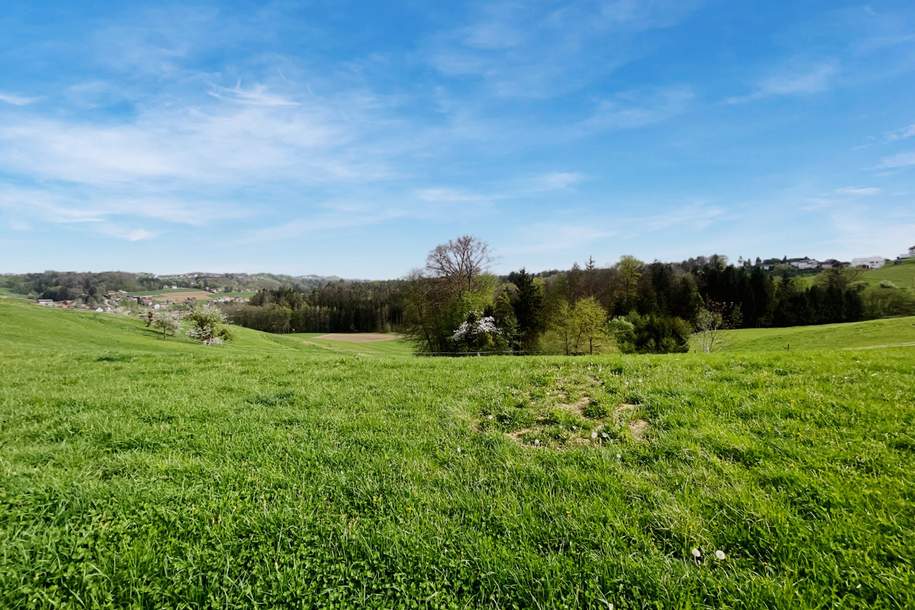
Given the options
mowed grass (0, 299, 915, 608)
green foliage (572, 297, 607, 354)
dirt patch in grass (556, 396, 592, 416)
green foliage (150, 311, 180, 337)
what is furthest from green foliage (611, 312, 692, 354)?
green foliage (150, 311, 180, 337)

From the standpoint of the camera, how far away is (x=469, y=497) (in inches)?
138

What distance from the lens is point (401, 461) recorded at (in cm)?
418

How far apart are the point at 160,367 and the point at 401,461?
845cm

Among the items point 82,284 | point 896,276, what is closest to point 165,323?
point 82,284

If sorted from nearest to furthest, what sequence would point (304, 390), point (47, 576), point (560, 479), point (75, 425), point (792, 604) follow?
point (792, 604) < point (47, 576) < point (560, 479) < point (75, 425) < point (304, 390)

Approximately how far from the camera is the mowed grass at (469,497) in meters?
2.54

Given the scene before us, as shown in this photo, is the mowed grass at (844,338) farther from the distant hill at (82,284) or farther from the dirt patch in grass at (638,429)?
the distant hill at (82,284)

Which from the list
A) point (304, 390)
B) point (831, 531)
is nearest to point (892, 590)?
point (831, 531)

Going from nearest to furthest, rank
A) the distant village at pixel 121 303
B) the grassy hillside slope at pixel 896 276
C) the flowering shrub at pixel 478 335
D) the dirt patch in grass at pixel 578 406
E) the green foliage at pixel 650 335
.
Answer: the dirt patch in grass at pixel 578 406
the flowering shrub at pixel 478 335
the distant village at pixel 121 303
the green foliage at pixel 650 335
the grassy hillside slope at pixel 896 276

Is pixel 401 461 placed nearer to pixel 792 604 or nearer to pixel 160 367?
pixel 792 604

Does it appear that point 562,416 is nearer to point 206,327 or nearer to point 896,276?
point 206,327

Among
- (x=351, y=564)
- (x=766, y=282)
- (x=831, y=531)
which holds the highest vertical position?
(x=766, y=282)

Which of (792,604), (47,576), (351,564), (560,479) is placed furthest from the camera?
(560,479)

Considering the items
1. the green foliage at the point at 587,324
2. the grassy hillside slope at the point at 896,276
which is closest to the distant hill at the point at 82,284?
the green foliage at the point at 587,324
